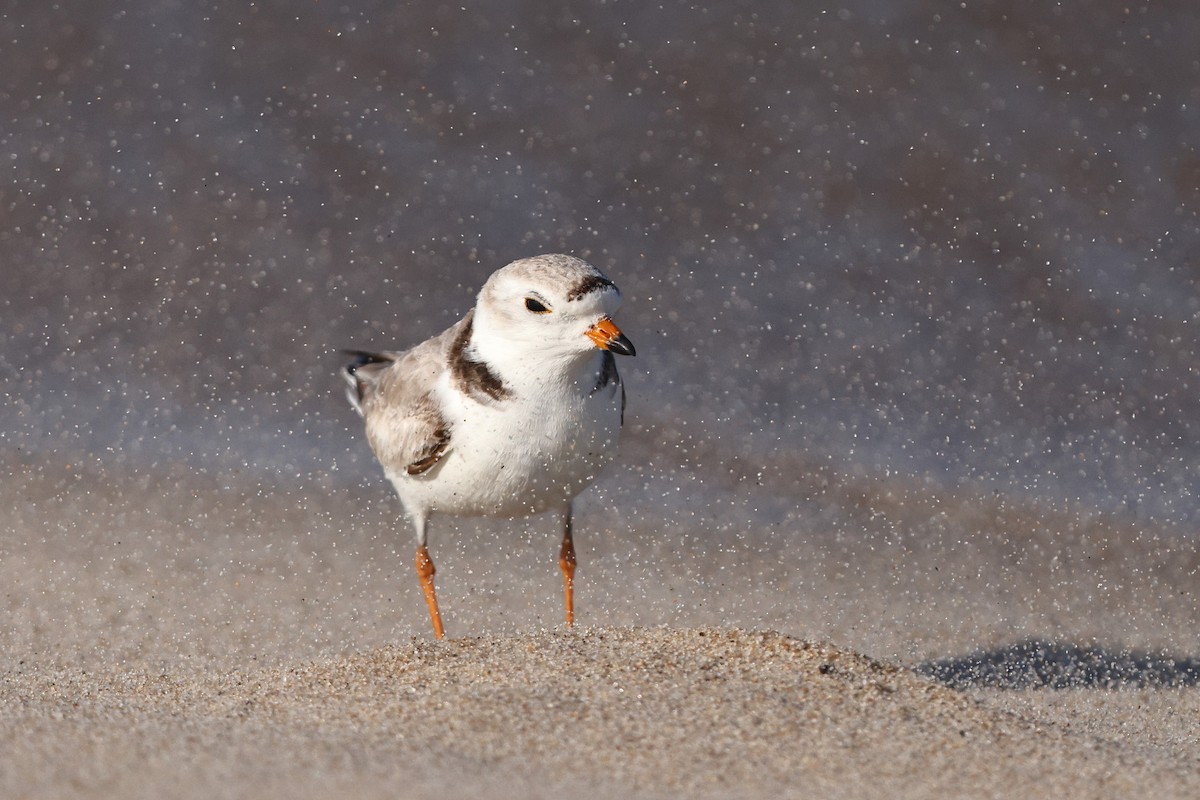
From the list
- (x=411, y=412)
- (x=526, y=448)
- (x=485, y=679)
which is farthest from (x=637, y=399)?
(x=485, y=679)

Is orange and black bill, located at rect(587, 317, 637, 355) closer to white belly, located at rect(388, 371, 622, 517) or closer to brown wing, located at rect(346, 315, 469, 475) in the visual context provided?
white belly, located at rect(388, 371, 622, 517)

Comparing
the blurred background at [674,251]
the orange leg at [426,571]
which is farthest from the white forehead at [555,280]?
the blurred background at [674,251]

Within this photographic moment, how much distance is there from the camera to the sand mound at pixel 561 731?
8.61 feet

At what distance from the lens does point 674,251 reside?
8555 mm

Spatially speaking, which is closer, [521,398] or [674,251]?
[521,398]

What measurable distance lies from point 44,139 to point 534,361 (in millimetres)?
5960

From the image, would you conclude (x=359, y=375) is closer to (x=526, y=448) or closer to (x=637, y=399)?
(x=526, y=448)

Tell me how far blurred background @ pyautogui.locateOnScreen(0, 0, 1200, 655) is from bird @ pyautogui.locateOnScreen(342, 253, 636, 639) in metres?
1.65

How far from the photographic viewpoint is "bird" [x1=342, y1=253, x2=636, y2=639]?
13.4 ft

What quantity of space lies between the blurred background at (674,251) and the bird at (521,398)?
5.41 feet

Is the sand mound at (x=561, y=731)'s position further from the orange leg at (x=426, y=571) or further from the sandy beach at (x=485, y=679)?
the orange leg at (x=426, y=571)

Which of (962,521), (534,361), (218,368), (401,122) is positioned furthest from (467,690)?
(401,122)

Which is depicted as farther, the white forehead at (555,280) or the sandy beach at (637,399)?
the white forehead at (555,280)

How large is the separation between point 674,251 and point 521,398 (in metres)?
4.57
